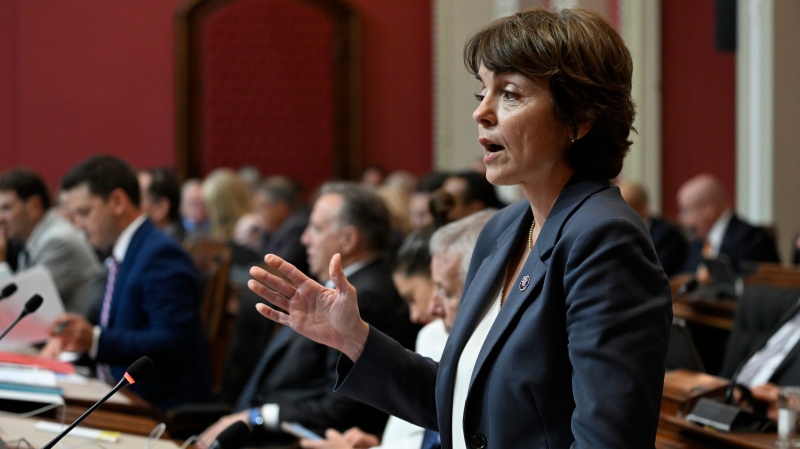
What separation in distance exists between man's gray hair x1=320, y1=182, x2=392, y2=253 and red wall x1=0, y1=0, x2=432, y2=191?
6.87 m

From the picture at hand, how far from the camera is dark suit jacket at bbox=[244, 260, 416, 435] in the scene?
2887mm

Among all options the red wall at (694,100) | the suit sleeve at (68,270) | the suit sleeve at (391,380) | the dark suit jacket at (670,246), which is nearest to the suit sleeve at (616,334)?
the suit sleeve at (391,380)

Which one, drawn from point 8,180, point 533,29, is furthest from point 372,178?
point 533,29

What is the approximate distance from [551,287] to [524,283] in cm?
6

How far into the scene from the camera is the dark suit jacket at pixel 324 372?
2.89 meters

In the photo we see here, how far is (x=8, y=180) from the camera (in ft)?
15.7

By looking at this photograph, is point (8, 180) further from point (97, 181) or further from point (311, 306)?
point (311, 306)

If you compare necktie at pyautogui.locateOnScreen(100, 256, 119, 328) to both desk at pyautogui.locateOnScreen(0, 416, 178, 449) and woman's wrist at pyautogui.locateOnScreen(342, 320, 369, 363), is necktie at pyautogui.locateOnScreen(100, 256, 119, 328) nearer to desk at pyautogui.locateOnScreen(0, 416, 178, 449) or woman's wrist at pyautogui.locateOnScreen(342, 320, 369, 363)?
desk at pyautogui.locateOnScreen(0, 416, 178, 449)

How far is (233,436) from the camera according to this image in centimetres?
174

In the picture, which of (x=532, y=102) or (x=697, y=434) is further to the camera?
(x=697, y=434)

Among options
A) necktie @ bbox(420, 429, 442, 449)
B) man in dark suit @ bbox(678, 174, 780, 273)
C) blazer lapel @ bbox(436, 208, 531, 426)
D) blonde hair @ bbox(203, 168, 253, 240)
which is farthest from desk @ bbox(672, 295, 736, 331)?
blonde hair @ bbox(203, 168, 253, 240)

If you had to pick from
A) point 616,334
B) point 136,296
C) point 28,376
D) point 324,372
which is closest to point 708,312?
point 324,372

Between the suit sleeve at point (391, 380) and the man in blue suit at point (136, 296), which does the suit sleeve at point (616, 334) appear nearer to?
the suit sleeve at point (391, 380)

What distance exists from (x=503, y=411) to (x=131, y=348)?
2.18 meters
